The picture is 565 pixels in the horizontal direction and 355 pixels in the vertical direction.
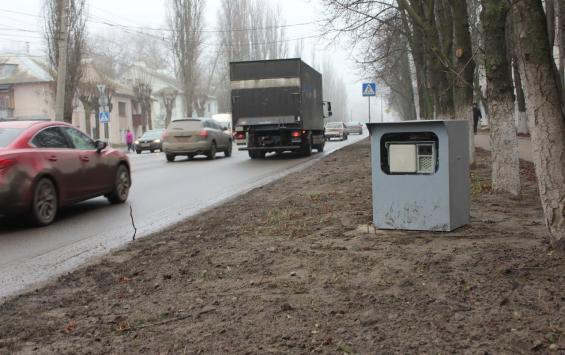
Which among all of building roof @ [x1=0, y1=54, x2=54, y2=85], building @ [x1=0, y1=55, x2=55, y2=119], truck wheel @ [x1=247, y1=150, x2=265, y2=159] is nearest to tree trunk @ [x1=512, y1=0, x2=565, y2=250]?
truck wheel @ [x1=247, y1=150, x2=265, y2=159]

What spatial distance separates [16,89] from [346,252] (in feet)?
179

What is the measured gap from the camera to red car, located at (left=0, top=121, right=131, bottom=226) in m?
7.89

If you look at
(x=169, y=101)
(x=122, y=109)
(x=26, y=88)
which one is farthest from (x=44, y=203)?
(x=169, y=101)

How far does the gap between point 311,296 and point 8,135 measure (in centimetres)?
582

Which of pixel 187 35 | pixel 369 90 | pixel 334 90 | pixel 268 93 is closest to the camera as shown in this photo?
pixel 268 93

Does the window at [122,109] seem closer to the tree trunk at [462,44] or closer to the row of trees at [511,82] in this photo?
the row of trees at [511,82]

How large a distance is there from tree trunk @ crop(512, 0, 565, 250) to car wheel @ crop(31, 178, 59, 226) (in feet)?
20.4

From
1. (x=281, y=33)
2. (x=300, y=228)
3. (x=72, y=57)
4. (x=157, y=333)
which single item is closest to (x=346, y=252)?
(x=300, y=228)

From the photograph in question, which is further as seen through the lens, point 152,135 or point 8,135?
point 152,135

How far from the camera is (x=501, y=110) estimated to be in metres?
8.65

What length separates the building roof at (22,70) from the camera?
53.2m

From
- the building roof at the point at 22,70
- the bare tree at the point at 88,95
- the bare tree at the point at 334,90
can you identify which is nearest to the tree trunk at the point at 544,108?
the bare tree at the point at 88,95

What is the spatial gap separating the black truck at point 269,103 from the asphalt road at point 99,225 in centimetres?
563

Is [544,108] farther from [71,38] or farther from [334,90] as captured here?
[334,90]
